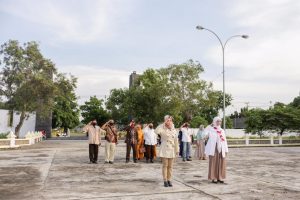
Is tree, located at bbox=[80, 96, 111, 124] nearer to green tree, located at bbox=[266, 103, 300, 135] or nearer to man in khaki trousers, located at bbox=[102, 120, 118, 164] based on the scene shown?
green tree, located at bbox=[266, 103, 300, 135]

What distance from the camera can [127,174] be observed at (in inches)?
455

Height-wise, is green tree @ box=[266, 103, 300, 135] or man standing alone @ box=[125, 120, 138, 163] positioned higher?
green tree @ box=[266, 103, 300, 135]

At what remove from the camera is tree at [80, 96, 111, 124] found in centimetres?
7675

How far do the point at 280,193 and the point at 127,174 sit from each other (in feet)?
16.2

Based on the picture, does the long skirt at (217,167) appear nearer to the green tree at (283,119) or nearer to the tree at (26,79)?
the tree at (26,79)

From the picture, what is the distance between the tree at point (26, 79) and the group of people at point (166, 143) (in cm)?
1989

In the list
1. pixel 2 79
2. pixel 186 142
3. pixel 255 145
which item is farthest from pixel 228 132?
pixel 186 142

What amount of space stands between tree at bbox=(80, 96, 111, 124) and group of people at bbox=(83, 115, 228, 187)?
59870 mm

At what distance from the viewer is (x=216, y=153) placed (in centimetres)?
996

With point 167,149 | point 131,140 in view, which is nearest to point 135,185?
point 167,149

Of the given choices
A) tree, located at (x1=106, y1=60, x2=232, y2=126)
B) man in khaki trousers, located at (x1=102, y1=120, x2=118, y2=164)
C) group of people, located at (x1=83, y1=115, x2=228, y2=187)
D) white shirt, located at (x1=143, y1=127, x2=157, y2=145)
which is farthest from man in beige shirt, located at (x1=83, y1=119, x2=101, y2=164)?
tree, located at (x1=106, y1=60, x2=232, y2=126)

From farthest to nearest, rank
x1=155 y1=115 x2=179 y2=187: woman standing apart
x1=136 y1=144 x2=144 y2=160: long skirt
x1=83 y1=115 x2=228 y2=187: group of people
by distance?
1. x1=136 y1=144 x2=144 y2=160: long skirt
2. x1=83 y1=115 x2=228 y2=187: group of people
3. x1=155 y1=115 x2=179 y2=187: woman standing apart

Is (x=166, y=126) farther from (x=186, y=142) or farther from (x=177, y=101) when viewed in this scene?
(x=177, y=101)

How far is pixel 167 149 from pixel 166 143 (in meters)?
0.18
